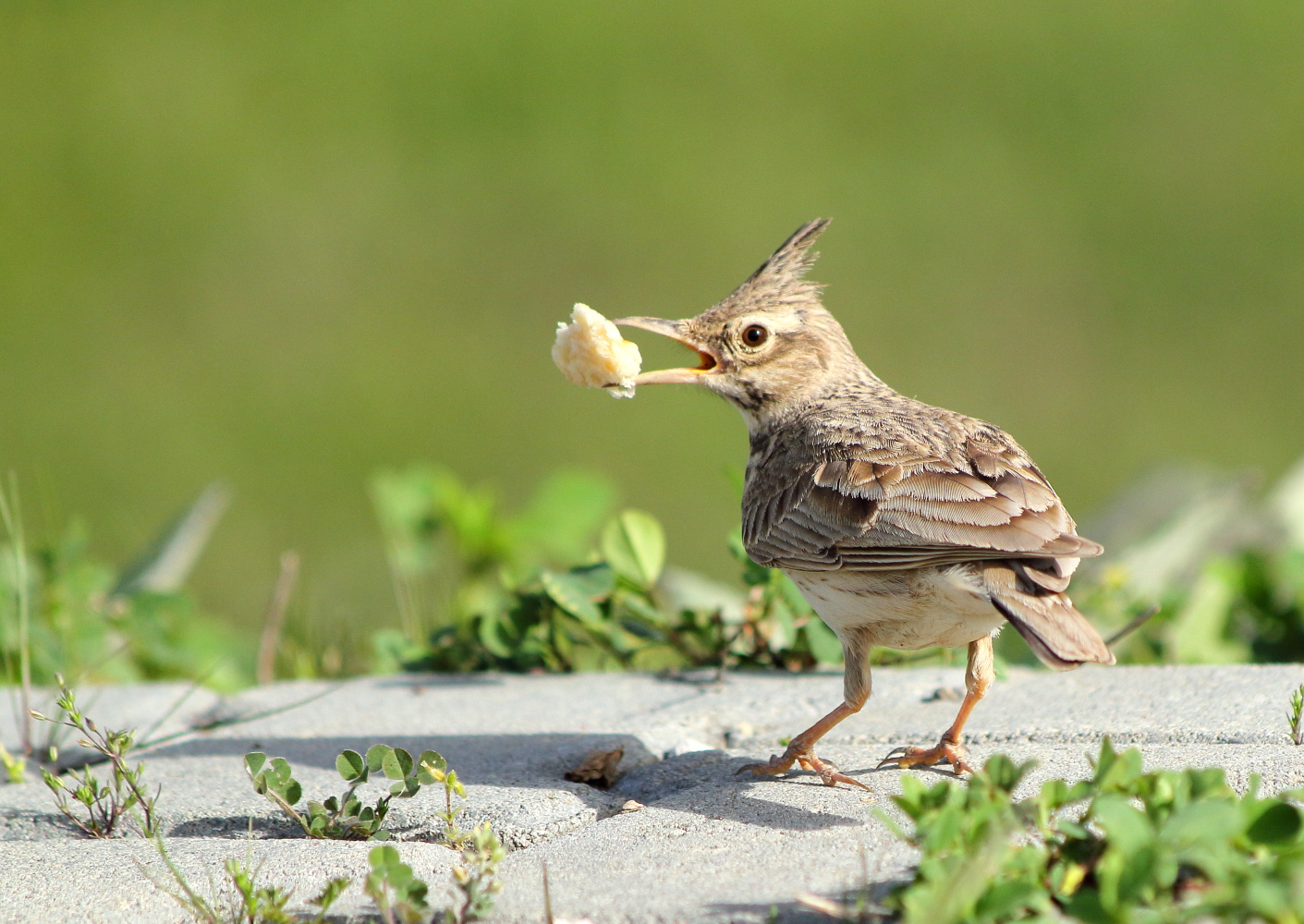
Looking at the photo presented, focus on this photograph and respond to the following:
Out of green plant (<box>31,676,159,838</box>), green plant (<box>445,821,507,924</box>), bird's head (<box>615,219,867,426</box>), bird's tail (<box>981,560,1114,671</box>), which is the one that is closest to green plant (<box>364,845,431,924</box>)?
green plant (<box>445,821,507,924</box>)

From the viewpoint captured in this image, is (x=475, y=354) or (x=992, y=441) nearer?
(x=992, y=441)

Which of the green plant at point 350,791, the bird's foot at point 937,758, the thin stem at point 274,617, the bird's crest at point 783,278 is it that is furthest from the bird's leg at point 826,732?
the thin stem at point 274,617

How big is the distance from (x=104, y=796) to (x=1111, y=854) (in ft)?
7.30

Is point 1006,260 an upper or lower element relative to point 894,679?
upper

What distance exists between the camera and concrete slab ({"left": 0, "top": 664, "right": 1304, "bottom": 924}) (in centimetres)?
274

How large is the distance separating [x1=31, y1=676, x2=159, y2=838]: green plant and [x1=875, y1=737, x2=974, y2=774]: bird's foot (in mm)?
1753

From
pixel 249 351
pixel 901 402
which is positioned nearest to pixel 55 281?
pixel 249 351

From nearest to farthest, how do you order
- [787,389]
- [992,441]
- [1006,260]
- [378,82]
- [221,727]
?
[992,441] → [221,727] → [787,389] → [1006,260] → [378,82]

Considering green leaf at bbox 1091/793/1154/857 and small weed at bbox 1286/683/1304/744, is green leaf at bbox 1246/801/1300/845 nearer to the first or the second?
green leaf at bbox 1091/793/1154/857

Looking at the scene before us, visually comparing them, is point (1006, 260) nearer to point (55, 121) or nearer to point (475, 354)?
point (475, 354)

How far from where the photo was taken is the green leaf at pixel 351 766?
317cm

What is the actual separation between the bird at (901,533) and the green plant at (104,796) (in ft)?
4.61

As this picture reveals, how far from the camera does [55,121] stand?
1076 centimetres

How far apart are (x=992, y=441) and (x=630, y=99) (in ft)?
27.0
